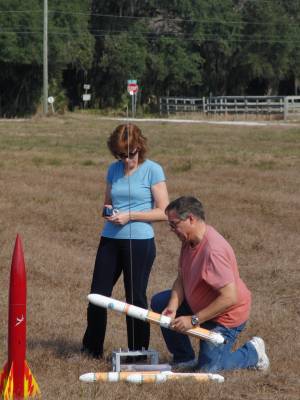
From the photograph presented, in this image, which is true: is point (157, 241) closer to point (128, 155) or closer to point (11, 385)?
point (128, 155)

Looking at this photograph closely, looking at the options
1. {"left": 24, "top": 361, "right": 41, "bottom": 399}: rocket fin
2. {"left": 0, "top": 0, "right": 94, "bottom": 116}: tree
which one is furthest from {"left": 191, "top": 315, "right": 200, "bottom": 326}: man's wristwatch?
{"left": 0, "top": 0, "right": 94, "bottom": 116}: tree

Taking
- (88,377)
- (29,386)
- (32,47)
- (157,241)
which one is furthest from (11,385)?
(32,47)

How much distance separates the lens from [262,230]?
13.6 meters

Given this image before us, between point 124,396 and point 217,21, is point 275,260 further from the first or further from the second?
point 217,21

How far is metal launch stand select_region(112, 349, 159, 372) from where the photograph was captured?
6645 millimetres

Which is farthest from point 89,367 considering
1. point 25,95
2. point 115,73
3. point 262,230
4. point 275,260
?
point 115,73

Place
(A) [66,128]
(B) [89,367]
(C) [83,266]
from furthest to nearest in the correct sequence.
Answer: (A) [66,128]
(C) [83,266]
(B) [89,367]

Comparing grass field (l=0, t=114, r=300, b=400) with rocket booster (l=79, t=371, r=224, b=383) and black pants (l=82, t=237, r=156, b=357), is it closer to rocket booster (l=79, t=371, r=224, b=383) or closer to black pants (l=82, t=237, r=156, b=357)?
rocket booster (l=79, t=371, r=224, b=383)

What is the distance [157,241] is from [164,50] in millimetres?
51979

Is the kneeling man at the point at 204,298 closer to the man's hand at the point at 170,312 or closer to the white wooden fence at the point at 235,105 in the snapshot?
the man's hand at the point at 170,312

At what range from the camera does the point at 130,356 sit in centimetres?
691

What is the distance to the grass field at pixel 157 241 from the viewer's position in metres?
6.67

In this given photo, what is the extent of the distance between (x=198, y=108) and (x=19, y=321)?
180 ft

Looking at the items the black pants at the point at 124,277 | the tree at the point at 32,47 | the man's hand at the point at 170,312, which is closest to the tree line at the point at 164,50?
the tree at the point at 32,47
